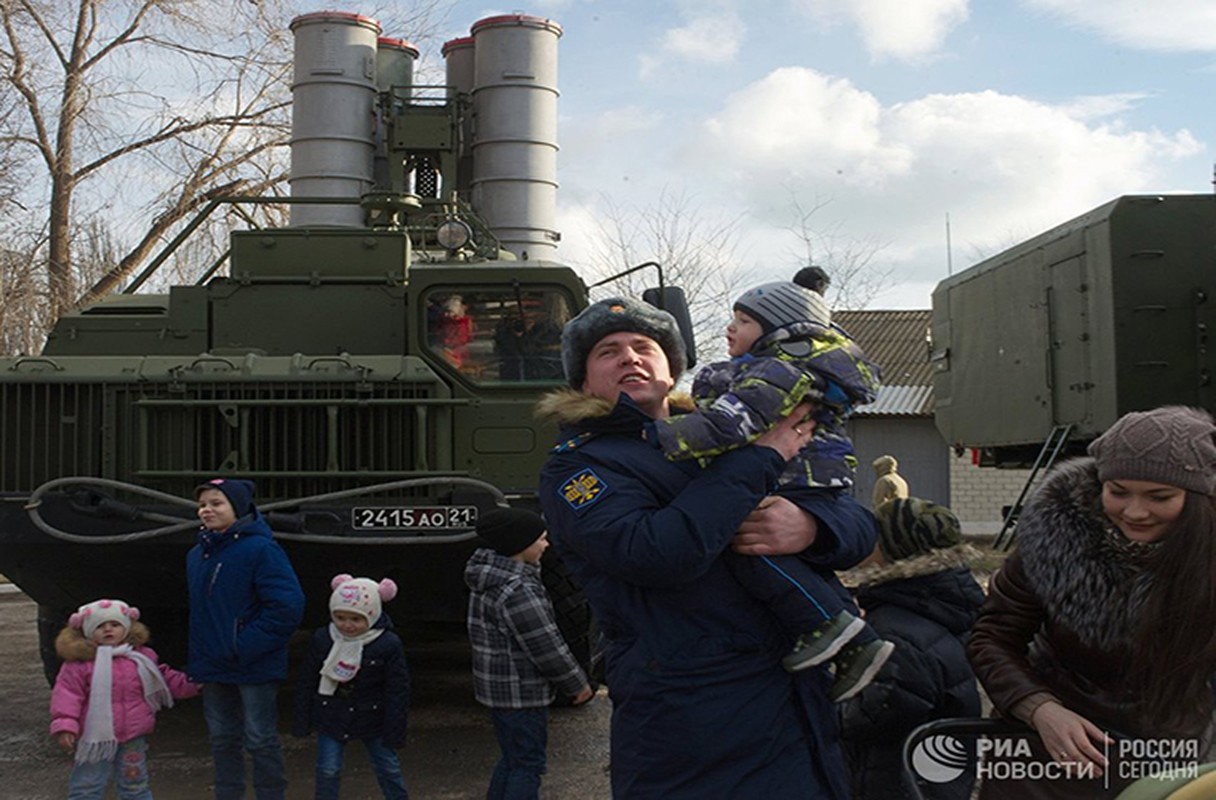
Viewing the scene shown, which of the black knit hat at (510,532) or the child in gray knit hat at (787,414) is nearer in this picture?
the child in gray knit hat at (787,414)

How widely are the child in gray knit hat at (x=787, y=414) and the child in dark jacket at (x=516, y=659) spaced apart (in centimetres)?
227

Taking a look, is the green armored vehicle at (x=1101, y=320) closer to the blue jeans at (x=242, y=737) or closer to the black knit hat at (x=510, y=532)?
the black knit hat at (x=510, y=532)

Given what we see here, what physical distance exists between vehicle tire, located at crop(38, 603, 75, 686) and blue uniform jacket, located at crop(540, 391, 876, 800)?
4.85 m

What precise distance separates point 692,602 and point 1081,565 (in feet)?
2.71

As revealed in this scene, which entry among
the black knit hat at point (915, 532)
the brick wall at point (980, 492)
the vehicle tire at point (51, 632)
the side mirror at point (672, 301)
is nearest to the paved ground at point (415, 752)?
the vehicle tire at point (51, 632)

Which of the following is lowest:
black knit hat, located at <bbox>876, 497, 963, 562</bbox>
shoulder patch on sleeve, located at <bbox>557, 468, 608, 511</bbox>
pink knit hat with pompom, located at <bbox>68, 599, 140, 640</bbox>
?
pink knit hat with pompom, located at <bbox>68, 599, 140, 640</bbox>

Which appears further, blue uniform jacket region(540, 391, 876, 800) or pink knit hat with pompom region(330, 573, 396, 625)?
pink knit hat with pompom region(330, 573, 396, 625)

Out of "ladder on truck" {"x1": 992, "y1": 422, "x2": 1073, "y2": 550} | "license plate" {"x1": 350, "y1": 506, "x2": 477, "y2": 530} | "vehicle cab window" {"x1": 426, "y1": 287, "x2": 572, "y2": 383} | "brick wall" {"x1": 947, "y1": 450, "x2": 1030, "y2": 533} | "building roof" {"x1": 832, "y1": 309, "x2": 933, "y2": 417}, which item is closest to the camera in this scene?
"license plate" {"x1": 350, "y1": 506, "x2": 477, "y2": 530}

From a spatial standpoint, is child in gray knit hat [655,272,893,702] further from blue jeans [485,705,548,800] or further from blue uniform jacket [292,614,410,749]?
blue uniform jacket [292,614,410,749]

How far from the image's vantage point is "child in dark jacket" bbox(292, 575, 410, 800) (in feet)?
15.7

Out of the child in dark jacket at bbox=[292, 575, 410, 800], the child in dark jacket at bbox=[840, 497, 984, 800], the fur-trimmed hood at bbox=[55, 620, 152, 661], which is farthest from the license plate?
the child in dark jacket at bbox=[840, 497, 984, 800]

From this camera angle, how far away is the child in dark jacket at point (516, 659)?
460 cm

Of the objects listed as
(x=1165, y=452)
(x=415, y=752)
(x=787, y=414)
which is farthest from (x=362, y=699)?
(x=1165, y=452)

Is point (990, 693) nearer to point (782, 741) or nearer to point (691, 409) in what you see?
point (782, 741)
